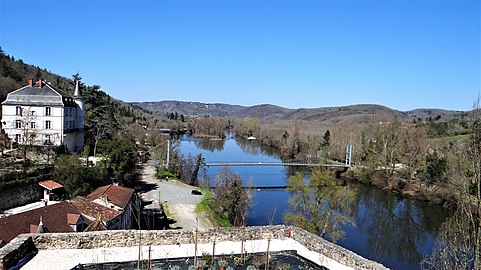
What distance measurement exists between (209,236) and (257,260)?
1.48m

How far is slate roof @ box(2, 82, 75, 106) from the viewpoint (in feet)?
84.9

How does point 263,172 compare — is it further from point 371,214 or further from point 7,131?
point 7,131

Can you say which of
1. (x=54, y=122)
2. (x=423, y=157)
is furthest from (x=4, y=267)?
(x=423, y=157)

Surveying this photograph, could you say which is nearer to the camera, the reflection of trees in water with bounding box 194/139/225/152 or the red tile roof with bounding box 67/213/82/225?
the red tile roof with bounding box 67/213/82/225

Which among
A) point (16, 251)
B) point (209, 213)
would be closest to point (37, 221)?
point (16, 251)

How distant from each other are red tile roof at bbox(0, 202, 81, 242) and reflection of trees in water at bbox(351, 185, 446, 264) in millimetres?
14987

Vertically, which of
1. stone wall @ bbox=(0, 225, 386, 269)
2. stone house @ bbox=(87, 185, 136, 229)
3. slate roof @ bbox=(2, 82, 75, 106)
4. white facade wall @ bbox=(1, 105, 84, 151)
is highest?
slate roof @ bbox=(2, 82, 75, 106)

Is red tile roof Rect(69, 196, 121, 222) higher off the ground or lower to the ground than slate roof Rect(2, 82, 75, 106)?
lower

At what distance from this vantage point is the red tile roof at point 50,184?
65.7 ft

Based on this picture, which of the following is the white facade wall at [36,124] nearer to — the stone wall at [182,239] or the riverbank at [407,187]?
the stone wall at [182,239]

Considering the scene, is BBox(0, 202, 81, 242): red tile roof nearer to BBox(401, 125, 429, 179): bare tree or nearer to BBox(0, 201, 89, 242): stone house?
BBox(0, 201, 89, 242): stone house

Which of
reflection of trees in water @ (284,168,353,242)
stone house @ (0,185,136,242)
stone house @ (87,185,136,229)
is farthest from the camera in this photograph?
reflection of trees in water @ (284,168,353,242)

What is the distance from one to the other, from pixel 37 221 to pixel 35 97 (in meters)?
15.5

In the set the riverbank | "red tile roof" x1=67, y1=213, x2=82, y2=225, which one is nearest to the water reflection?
the riverbank
